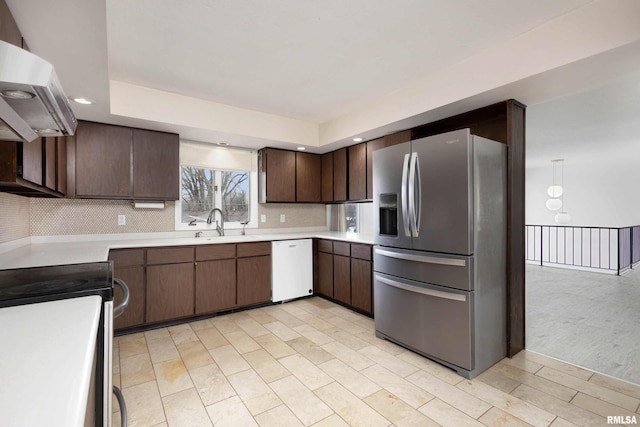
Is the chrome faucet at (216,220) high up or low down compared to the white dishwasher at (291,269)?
up

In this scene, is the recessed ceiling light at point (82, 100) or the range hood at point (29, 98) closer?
the range hood at point (29, 98)

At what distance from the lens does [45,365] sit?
24.3 inches

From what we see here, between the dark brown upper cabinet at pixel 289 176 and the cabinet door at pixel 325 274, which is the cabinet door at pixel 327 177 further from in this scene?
the cabinet door at pixel 325 274

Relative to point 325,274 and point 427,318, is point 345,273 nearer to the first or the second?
point 325,274

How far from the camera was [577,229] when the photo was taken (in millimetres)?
7488

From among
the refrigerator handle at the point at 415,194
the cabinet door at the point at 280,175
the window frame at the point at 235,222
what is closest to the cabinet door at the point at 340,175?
the cabinet door at the point at 280,175

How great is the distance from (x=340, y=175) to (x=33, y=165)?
3.24 metres

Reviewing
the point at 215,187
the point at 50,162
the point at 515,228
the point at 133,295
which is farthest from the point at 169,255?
the point at 515,228

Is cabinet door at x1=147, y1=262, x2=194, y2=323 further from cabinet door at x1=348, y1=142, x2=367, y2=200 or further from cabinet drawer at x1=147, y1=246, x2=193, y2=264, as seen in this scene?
cabinet door at x1=348, y1=142, x2=367, y2=200

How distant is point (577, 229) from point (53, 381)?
9779 millimetres

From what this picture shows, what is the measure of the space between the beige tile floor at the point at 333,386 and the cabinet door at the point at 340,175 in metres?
1.97

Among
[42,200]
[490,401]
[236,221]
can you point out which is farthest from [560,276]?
[42,200]

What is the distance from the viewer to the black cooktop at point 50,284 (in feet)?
4.28

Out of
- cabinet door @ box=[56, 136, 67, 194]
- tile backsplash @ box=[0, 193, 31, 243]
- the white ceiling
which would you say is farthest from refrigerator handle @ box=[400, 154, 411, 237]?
tile backsplash @ box=[0, 193, 31, 243]
